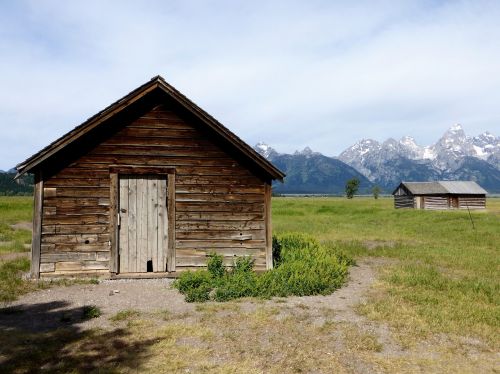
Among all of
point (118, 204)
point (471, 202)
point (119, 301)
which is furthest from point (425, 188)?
point (119, 301)

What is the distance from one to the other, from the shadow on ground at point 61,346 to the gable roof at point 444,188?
204ft

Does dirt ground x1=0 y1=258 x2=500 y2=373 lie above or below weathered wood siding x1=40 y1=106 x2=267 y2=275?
below

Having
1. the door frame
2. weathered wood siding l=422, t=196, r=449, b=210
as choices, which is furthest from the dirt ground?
weathered wood siding l=422, t=196, r=449, b=210

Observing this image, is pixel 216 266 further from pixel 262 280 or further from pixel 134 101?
pixel 134 101

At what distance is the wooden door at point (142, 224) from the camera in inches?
478

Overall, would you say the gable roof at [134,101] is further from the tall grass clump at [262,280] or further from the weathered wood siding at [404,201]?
the weathered wood siding at [404,201]

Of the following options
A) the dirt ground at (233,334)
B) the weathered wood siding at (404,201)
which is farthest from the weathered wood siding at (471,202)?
the dirt ground at (233,334)

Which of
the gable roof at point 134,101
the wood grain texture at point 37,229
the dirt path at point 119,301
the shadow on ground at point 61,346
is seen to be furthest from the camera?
the wood grain texture at point 37,229

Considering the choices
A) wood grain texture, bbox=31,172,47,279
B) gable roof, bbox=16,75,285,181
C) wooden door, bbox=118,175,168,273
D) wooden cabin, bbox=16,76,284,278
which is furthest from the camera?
wooden door, bbox=118,175,168,273

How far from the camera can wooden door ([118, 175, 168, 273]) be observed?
1214 cm

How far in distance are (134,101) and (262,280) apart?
6.46 m

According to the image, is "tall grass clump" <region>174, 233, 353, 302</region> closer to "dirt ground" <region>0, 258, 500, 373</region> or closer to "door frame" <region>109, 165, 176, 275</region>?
"dirt ground" <region>0, 258, 500, 373</region>

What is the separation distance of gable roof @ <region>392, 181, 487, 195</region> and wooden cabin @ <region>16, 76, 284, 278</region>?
56.4 m

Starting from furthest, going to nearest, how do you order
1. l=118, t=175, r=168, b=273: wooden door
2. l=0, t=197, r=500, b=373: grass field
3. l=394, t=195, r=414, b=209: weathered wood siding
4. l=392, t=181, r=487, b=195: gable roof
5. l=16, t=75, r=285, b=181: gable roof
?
l=394, t=195, r=414, b=209: weathered wood siding → l=392, t=181, r=487, b=195: gable roof → l=118, t=175, r=168, b=273: wooden door → l=16, t=75, r=285, b=181: gable roof → l=0, t=197, r=500, b=373: grass field
